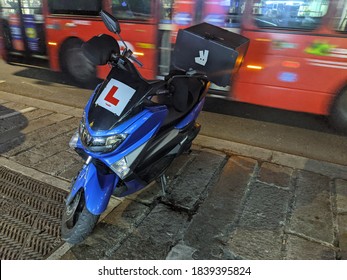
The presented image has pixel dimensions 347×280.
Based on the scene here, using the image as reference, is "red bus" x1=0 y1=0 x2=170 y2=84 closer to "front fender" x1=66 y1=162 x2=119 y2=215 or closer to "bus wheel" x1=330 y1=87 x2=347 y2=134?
"bus wheel" x1=330 y1=87 x2=347 y2=134

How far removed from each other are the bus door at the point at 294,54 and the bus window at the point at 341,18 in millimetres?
14

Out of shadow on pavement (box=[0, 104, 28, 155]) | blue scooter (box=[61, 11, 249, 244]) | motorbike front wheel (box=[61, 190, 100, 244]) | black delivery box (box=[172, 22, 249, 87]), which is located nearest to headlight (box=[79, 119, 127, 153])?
blue scooter (box=[61, 11, 249, 244])

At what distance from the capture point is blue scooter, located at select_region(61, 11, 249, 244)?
7.64 ft

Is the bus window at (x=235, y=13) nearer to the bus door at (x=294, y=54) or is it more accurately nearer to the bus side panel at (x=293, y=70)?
the bus door at (x=294, y=54)

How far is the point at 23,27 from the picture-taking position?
687 cm

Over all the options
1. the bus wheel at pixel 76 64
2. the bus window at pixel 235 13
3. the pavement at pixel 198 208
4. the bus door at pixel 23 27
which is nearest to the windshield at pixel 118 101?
the pavement at pixel 198 208

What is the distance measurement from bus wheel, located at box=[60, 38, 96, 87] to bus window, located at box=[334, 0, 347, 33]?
4.53 meters

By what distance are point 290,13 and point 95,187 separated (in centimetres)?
390

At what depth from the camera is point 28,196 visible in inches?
121

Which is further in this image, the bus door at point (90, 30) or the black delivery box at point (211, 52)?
the bus door at point (90, 30)

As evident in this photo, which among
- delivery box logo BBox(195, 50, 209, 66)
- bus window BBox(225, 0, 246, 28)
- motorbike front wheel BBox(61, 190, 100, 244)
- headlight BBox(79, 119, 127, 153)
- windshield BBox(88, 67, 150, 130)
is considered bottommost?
motorbike front wheel BBox(61, 190, 100, 244)

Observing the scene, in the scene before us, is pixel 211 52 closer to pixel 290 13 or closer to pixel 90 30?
pixel 290 13

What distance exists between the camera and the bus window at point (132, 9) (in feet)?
17.3

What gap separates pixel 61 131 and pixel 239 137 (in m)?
2.73
